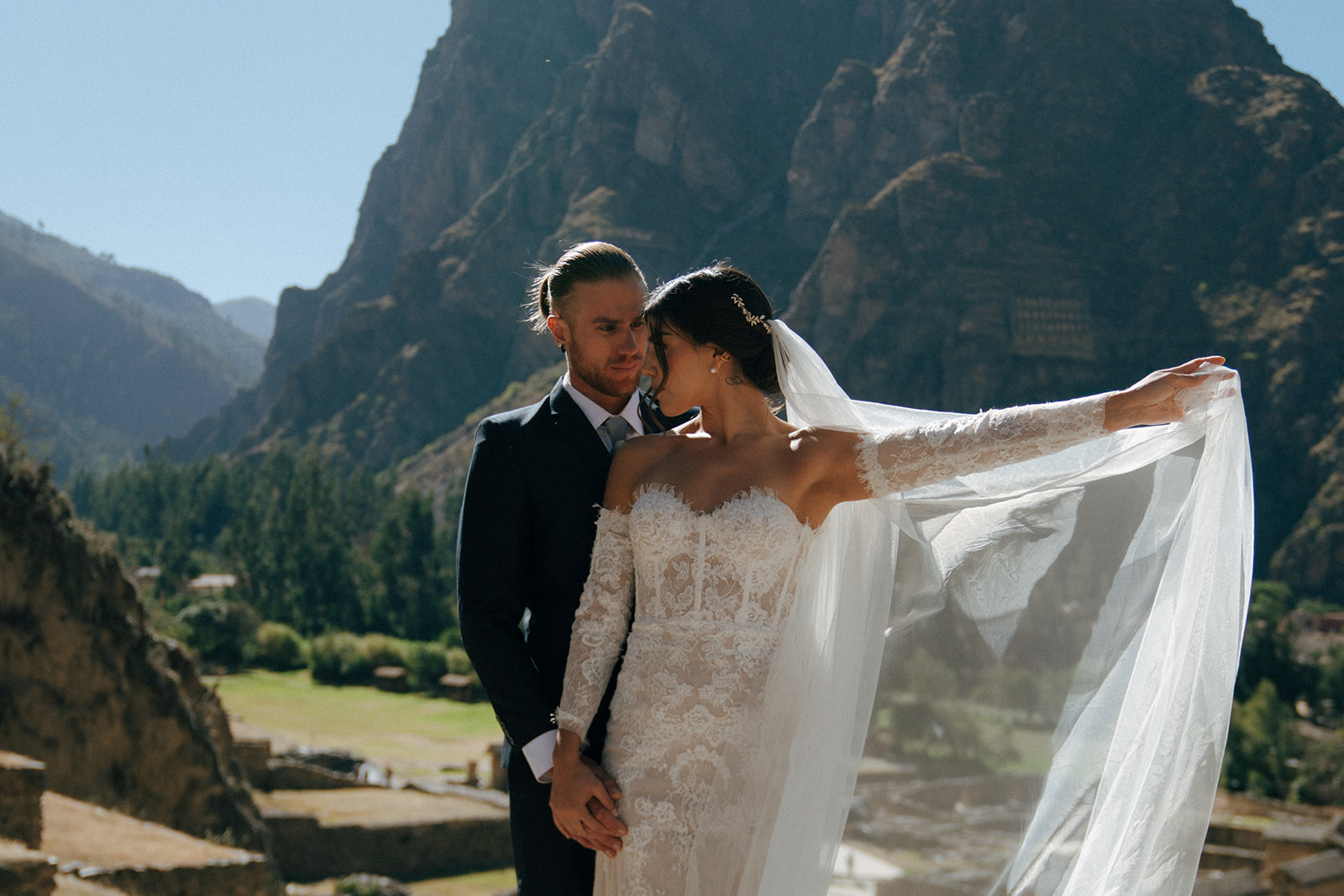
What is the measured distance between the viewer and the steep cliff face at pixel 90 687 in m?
9.07

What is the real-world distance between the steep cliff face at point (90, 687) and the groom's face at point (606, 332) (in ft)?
26.9

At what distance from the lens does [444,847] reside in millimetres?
16594

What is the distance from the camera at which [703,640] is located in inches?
88.7

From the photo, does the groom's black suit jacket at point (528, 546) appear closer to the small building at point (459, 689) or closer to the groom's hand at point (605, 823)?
the groom's hand at point (605, 823)

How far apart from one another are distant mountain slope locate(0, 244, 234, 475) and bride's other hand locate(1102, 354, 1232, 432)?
184876 mm

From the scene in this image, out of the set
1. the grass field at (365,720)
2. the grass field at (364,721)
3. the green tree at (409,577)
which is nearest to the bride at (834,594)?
the grass field at (364,721)

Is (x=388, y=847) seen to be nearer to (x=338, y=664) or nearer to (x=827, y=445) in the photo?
(x=827, y=445)

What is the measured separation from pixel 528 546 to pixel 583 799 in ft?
1.84

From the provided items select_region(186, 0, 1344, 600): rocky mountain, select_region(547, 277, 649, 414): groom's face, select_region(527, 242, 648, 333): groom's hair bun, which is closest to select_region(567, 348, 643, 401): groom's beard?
select_region(547, 277, 649, 414): groom's face

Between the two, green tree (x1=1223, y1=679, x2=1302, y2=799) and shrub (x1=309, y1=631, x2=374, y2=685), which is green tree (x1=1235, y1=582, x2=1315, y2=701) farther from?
shrub (x1=309, y1=631, x2=374, y2=685)

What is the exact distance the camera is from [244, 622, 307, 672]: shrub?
142 feet

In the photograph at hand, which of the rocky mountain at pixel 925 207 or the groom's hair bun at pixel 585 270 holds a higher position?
the rocky mountain at pixel 925 207

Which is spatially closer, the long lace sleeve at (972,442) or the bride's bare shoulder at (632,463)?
the long lace sleeve at (972,442)

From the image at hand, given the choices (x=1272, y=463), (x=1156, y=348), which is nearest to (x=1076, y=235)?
(x=1156, y=348)
